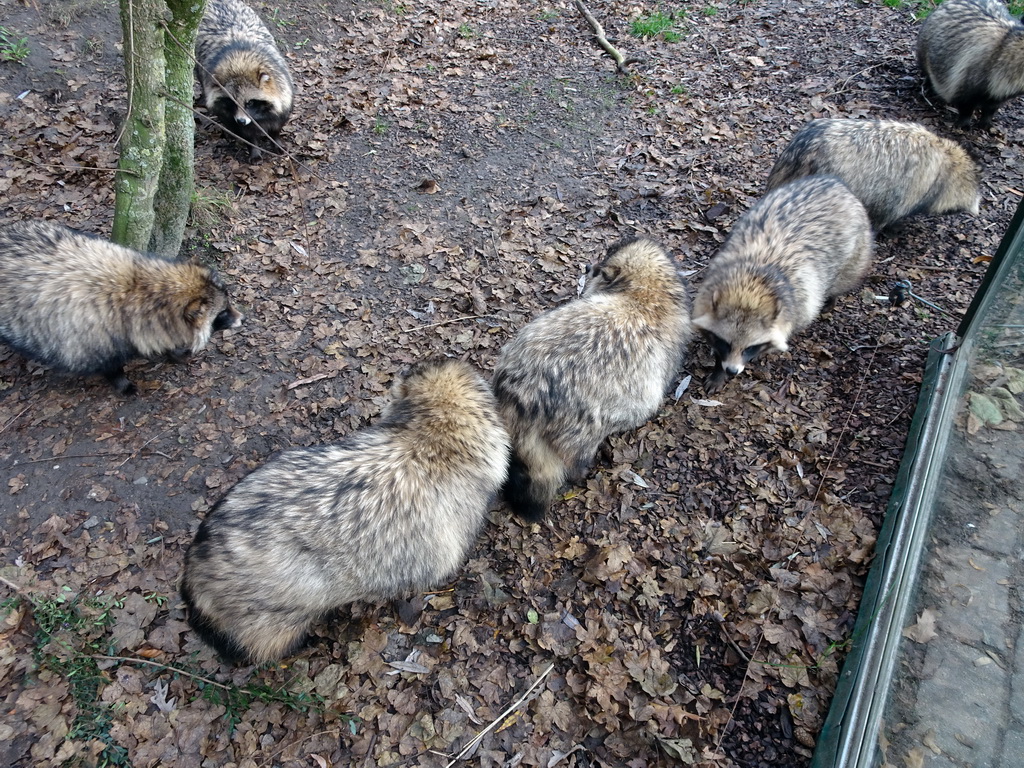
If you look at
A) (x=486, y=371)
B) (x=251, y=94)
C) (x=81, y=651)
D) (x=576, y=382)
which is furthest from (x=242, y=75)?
(x=81, y=651)

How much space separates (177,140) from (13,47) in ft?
11.7

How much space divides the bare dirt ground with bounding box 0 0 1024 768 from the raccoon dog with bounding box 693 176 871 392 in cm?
47

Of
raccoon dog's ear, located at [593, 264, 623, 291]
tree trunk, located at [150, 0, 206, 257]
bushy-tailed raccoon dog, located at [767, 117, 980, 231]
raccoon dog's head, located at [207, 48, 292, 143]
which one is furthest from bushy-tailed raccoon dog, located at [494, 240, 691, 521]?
raccoon dog's head, located at [207, 48, 292, 143]

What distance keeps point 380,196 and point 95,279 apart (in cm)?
297

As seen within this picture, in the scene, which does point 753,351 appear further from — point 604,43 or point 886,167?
point 604,43

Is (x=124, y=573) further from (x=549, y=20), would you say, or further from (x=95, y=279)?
(x=549, y=20)

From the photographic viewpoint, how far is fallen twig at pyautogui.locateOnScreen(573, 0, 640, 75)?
8297 mm

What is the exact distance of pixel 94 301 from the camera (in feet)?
14.7

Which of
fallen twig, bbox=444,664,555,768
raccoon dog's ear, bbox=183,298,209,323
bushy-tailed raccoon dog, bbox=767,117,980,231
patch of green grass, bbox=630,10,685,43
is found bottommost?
fallen twig, bbox=444,664,555,768

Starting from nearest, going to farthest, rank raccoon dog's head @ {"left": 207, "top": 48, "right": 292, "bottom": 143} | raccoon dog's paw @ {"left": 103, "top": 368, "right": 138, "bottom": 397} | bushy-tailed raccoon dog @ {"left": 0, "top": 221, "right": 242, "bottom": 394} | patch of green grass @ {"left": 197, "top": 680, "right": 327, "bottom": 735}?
patch of green grass @ {"left": 197, "top": 680, "right": 327, "bottom": 735} → bushy-tailed raccoon dog @ {"left": 0, "top": 221, "right": 242, "bottom": 394} → raccoon dog's paw @ {"left": 103, "top": 368, "right": 138, "bottom": 397} → raccoon dog's head @ {"left": 207, "top": 48, "right": 292, "bottom": 143}

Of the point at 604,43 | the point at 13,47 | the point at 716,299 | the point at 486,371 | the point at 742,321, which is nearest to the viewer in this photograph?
the point at 742,321

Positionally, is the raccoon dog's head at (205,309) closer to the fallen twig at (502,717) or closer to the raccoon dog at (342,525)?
the raccoon dog at (342,525)

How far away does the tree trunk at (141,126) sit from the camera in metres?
4.25

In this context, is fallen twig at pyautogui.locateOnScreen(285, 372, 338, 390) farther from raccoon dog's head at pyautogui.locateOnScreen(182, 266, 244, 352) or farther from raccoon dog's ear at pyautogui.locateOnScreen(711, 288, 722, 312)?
raccoon dog's ear at pyautogui.locateOnScreen(711, 288, 722, 312)
